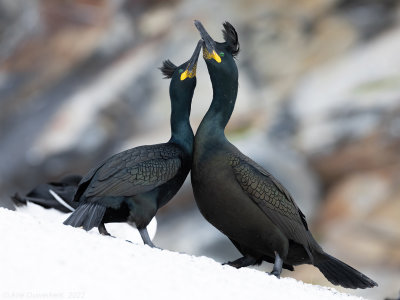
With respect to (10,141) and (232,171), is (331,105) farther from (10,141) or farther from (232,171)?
(232,171)

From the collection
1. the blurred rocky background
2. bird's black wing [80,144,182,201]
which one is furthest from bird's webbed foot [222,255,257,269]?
the blurred rocky background

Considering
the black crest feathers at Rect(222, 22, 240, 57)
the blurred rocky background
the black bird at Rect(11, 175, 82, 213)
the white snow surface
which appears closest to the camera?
the white snow surface

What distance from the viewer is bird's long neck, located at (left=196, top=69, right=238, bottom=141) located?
6.48m

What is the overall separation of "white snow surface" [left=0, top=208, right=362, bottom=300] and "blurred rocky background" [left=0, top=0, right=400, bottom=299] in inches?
334

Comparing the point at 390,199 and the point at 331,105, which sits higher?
the point at 331,105

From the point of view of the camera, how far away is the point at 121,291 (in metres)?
4.63

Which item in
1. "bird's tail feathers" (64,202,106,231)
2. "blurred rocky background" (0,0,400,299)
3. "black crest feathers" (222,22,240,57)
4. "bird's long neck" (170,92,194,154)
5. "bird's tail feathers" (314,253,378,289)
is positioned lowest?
"bird's tail feathers" (64,202,106,231)

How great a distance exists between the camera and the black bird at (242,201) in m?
6.19

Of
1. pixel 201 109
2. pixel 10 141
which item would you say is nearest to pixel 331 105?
pixel 201 109

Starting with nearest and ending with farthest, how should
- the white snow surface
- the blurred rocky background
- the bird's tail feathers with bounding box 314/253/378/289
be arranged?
1. the white snow surface
2. the bird's tail feathers with bounding box 314/253/378/289
3. the blurred rocky background

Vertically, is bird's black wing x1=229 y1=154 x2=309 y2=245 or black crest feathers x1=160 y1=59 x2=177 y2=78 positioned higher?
black crest feathers x1=160 y1=59 x2=177 y2=78

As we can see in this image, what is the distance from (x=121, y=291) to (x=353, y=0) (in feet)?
45.6

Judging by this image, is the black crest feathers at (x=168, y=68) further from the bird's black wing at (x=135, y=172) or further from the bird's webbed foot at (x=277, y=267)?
the bird's webbed foot at (x=277, y=267)

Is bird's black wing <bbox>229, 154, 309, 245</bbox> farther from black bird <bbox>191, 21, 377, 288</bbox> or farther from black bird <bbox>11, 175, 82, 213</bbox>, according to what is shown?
black bird <bbox>11, 175, 82, 213</bbox>
